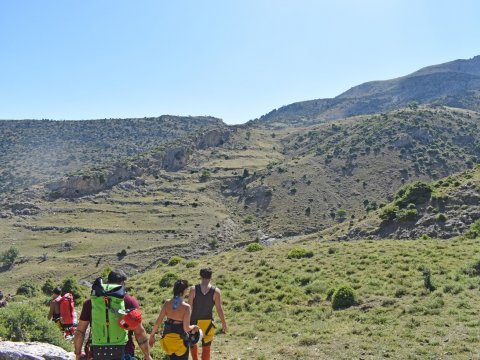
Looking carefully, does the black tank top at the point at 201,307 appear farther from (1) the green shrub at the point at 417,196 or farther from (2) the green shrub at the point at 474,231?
(1) the green shrub at the point at 417,196

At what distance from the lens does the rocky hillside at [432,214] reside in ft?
112

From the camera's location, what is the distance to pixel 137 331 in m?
6.25

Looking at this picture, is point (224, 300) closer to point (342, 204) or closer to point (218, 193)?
point (342, 204)

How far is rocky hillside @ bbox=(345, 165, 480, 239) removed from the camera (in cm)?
3400

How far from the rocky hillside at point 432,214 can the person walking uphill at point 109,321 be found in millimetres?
30081

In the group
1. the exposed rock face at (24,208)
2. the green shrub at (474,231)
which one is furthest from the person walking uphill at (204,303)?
the exposed rock face at (24,208)

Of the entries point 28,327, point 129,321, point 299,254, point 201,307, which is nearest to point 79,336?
point 129,321

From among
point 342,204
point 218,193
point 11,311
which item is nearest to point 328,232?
point 342,204

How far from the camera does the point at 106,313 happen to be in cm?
608

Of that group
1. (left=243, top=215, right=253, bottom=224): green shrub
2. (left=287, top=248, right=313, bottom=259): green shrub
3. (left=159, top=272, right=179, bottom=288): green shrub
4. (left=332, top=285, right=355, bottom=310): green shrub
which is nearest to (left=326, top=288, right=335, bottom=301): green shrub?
(left=332, top=285, right=355, bottom=310): green shrub

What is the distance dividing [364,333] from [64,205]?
81.4 metres

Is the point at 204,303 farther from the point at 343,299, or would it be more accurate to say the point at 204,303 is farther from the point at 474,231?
the point at 474,231

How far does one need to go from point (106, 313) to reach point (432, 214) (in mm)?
35712

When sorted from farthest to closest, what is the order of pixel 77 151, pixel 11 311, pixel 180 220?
pixel 77 151 < pixel 180 220 < pixel 11 311
